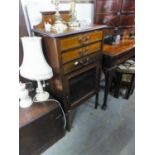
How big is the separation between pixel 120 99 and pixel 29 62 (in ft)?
5.12

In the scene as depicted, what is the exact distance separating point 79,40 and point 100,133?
109cm

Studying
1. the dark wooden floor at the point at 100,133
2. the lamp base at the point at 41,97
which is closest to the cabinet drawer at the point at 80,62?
the lamp base at the point at 41,97

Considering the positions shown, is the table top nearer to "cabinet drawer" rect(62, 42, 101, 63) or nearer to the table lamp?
"cabinet drawer" rect(62, 42, 101, 63)

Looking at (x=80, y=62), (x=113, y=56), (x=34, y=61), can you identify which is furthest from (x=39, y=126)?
(x=113, y=56)

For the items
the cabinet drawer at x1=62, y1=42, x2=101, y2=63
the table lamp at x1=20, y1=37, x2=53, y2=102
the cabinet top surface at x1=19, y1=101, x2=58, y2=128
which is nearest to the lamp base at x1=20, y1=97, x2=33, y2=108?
the cabinet top surface at x1=19, y1=101, x2=58, y2=128

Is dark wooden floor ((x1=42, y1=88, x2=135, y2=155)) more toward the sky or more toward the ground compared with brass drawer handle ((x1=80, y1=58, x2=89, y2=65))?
more toward the ground

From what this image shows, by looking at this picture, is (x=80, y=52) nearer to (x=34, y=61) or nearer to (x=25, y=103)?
(x=34, y=61)

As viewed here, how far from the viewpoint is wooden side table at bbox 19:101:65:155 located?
1.08m

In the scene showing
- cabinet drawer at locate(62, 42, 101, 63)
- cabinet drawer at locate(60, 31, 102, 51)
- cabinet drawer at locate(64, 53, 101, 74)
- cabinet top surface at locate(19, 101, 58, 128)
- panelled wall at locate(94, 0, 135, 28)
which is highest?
panelled wall at locate(94, 0, 135, 28)

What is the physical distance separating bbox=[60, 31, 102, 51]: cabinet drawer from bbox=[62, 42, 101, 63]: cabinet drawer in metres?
0.05

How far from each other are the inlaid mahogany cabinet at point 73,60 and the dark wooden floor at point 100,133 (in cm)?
32
